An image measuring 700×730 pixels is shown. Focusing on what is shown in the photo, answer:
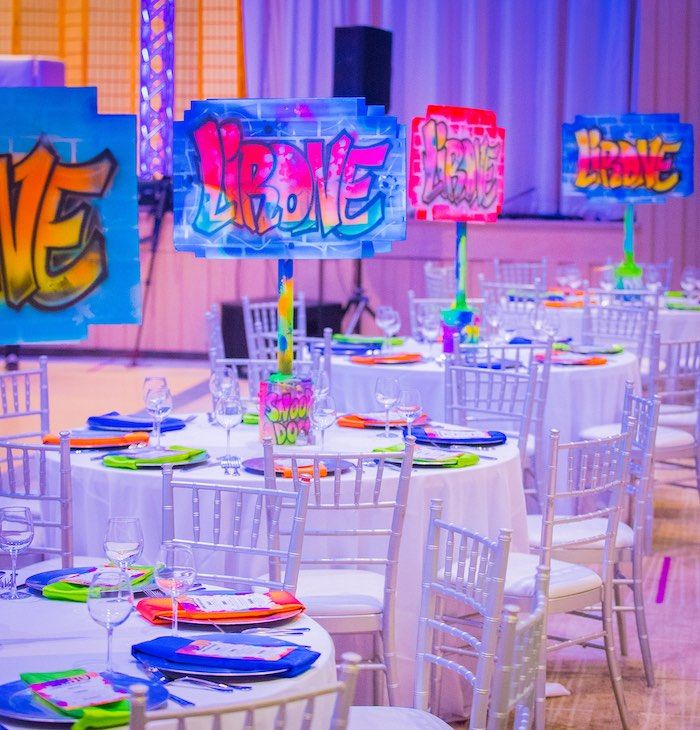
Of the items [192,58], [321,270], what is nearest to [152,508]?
[321,270]

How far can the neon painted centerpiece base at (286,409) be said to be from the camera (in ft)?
12.4

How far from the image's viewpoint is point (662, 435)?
5.75 m

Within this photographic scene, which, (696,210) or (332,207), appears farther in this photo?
(696,210)

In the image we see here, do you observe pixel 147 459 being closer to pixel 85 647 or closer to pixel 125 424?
pixel 125 424

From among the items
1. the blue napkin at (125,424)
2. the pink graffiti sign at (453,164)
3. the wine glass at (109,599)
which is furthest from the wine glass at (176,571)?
the pink graffiti sign at (453,164)

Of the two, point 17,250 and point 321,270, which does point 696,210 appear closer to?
point 321,270

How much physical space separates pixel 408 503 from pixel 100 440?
91 centimetres

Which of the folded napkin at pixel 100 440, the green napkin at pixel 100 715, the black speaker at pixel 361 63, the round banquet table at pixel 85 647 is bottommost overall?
the round banquet table at pixel 85 647

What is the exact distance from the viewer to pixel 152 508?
346 centimetres

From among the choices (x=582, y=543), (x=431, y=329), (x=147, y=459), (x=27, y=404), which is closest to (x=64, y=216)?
(x=147, y=459)

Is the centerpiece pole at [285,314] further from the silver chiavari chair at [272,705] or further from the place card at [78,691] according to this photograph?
the silver chiavari chair at [272,705]

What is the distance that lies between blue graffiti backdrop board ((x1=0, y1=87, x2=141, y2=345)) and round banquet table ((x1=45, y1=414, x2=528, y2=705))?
4.34 ft

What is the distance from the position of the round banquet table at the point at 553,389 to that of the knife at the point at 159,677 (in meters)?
3.39

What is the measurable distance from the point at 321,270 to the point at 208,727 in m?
9.41
